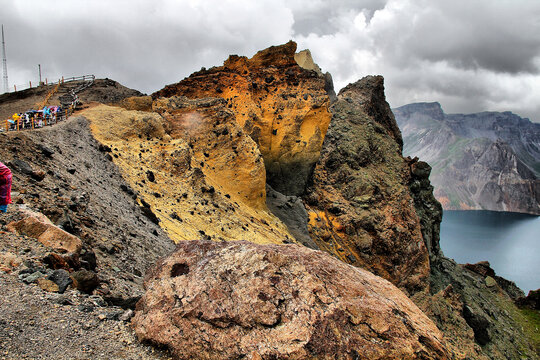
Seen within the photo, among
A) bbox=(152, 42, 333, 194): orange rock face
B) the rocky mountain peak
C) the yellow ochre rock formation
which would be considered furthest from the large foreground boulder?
the rocky mountain peak

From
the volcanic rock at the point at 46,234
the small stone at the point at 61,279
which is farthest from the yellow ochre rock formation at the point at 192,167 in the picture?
the small stone at the point at 61,279

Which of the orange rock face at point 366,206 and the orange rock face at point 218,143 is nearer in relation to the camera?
the orange rock face at point 218,143

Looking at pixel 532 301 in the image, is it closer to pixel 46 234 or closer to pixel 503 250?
pixel 46 234

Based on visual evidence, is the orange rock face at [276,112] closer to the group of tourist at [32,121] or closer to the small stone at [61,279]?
the group of tourist at [32,121]

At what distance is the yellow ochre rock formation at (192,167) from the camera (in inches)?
642

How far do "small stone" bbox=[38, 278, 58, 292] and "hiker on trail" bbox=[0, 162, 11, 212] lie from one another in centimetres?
242

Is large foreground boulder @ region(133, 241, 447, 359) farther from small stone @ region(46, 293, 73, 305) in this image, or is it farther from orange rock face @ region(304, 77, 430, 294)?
orange rock face @ region(304, 77, 430, 294)

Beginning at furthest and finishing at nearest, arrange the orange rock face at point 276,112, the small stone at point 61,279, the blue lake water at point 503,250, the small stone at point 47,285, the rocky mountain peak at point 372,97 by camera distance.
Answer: the blue lake water at point 503,250 < the rocky mountain peak at point 372,97 < the orange rock face at point 276,112 < the small stone at point 61,279 < the small stone at point 47,285

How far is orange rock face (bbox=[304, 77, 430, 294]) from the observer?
29.1 m

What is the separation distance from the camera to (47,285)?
5.36 metres

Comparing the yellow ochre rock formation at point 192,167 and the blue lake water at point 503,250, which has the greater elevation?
the yellow ochre rock formation at point 192,167

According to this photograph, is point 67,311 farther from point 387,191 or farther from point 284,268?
point 387,191

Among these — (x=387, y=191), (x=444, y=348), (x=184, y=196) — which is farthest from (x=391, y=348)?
(x=387, y=191)

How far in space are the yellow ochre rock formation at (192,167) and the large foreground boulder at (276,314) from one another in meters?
7.26
